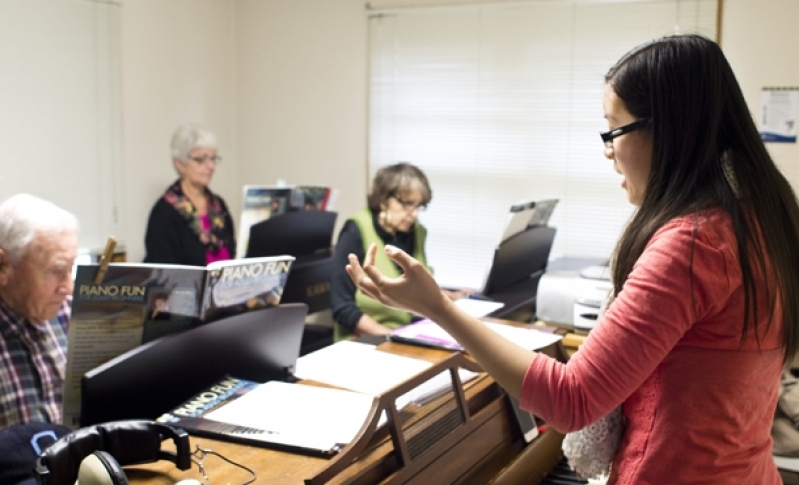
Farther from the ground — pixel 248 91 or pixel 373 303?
pixel 248 91

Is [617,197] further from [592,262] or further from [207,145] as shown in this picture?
[207,145]

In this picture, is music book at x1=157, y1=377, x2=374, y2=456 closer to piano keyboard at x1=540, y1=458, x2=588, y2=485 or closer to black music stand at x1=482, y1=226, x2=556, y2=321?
piano keyboard at x1=540, y1=458, x2=588, y2=485

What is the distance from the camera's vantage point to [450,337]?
181 cm

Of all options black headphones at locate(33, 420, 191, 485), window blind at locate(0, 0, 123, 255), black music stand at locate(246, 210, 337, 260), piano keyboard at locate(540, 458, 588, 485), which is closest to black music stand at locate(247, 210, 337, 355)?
black music stand at locate(246, 210, 337, 260)

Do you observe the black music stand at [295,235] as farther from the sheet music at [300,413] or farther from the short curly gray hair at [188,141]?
the sheet music at [300,413]

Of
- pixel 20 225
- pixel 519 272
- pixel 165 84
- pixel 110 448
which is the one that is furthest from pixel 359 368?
pixel 165 84

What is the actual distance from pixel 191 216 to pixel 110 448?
2869 millimetres

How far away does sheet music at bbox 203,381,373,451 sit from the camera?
49.9 inches

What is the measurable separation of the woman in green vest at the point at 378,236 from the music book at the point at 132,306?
4.53 ft

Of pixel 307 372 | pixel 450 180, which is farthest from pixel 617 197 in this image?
pixel 307 372

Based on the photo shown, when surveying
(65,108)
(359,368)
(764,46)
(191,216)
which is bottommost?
(359,368)

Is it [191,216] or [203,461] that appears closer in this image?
[203,461]

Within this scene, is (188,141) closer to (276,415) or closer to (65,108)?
(65,108)

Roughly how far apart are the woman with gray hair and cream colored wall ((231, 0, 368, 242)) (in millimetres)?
569
